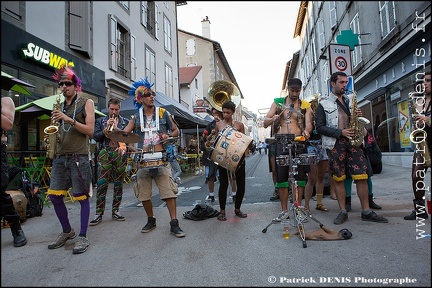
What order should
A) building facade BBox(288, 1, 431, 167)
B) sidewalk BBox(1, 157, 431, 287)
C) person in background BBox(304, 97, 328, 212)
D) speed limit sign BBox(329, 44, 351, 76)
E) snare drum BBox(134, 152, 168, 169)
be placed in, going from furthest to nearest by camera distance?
person in background BBox(304, 97, 328, 212), speed limit sign BBox(329, 44, 351, 76), snare drum BBox(134, 152, 168, 169), sidewalk BBox(1, 157, 431, 287), building facade BBox(288, 1, 431, 167)

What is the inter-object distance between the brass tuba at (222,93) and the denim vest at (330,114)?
291cm

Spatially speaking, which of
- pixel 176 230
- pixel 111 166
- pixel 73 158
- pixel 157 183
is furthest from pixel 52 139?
pixel 176 230

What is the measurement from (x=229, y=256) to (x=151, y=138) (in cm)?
160

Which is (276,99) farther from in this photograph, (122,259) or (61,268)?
(61,268)

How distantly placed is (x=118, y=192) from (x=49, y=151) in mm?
1676

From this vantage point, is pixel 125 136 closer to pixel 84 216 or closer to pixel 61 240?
pixel 84 216

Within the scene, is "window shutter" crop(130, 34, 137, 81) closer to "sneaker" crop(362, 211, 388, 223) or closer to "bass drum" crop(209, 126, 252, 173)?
"bass drum" crop(209, 126, 252, 173)

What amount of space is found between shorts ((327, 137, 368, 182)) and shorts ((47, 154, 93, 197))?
9.51ft

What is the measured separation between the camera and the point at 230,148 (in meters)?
3.79

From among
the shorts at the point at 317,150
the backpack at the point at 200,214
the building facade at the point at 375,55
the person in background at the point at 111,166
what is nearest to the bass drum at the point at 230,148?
the backpack at the point at 200,214

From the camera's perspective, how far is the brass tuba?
6.64 meters

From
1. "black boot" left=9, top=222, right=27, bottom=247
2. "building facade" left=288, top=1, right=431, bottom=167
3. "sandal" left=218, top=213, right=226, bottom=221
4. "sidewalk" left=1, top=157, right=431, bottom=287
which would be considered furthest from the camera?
"sandal" left=218, top=213, right=226, bottom=221

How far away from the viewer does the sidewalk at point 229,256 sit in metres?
2.15

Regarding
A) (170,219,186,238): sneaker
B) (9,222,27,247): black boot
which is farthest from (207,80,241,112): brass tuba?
(9,222,27,247): black boot
